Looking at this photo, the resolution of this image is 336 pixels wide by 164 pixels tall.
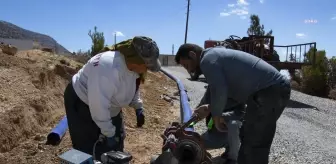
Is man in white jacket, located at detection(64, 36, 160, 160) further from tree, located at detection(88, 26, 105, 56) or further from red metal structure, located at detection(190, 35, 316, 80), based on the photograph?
tree, located at detection(88, 26, 105, 56)

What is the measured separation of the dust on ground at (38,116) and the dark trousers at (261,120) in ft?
6.59

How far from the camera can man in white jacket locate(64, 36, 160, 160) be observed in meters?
2.96

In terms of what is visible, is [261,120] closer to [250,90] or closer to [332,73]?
[250,90]

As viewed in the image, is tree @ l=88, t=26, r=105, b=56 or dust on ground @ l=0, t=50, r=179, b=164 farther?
tree @ l=88, t=26, r=105, b=56

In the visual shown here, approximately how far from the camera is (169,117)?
8.98 metres

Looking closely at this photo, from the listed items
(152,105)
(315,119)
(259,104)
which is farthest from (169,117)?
(259,104)

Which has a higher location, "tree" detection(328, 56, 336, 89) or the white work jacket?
the white work jacket

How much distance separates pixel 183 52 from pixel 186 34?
43.5 metres

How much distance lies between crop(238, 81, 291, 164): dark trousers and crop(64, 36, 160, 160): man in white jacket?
0.99 meters

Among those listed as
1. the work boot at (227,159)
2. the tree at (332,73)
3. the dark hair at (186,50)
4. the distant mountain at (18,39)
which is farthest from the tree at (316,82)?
the dark hair at (186,50)

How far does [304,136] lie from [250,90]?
4.66 m

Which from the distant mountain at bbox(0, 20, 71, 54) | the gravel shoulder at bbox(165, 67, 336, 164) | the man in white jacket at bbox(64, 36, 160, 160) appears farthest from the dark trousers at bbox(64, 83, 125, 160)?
the distant mountain at bbox(0, 20, 71, 54)

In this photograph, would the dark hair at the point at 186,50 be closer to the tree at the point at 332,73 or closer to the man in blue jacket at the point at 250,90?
the man in blue jacket at the point at 250,90

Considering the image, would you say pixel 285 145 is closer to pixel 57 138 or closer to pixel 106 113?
pixel 57 138
